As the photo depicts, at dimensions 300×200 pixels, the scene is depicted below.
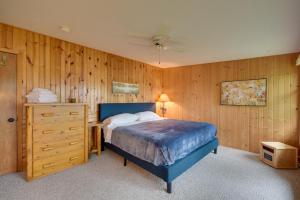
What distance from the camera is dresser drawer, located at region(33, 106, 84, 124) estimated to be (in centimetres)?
250

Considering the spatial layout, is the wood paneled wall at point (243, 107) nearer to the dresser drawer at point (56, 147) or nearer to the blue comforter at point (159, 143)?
the blue comforter at point (159, 143)

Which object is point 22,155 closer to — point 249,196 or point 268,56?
point 249,196

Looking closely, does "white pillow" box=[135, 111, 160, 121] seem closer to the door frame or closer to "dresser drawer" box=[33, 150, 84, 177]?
"dresser drawer" box=[33, 150, 84, 177]

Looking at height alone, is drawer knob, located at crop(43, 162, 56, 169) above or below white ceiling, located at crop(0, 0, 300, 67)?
below

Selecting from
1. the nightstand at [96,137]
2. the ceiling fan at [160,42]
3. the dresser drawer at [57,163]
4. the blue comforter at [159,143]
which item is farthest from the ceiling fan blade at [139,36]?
the dresser drawer at [57,163]

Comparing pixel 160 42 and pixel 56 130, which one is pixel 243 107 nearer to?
pixel 160 42

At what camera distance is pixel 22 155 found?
271 centimetres

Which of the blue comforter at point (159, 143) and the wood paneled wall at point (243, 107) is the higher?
the wood paneled wall at point (243, 107)

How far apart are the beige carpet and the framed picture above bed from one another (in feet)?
5.38

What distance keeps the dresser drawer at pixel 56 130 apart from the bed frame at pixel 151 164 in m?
0.83

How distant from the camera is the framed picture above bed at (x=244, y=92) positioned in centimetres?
389

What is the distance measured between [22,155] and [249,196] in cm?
370

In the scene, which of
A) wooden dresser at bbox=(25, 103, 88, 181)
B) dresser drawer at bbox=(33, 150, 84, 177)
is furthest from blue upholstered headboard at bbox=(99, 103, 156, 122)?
dresser drawer at bbox=(33, 150, 84, 177)

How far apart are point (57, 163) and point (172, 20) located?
302 cm
